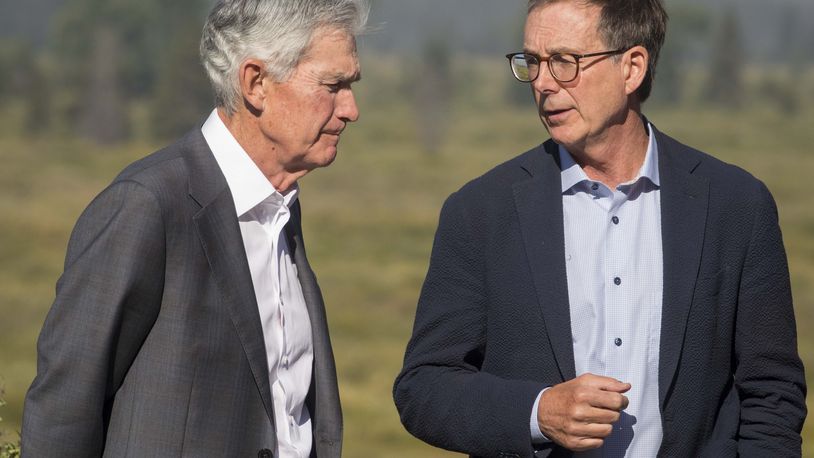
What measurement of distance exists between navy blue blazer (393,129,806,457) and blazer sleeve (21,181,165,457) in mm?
817

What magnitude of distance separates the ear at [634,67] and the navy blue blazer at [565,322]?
0.24 meters

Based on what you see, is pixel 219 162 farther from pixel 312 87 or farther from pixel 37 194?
pixel 37 194

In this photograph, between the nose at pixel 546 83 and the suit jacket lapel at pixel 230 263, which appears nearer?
the suit jacket lapel at pixel 230 263

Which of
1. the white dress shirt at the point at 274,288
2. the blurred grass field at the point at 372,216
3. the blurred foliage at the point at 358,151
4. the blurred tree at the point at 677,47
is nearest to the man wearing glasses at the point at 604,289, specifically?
the white dress shirt at the point at 274,288

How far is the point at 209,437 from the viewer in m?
2.96

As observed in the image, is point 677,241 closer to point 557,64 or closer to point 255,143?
point 557,64

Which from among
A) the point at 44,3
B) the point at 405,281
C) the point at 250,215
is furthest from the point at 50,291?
the point at 44,3

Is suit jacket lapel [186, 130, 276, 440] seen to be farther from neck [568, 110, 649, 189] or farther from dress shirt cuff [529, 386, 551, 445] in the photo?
neck [568, 110, 649, 189]

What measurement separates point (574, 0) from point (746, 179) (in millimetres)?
686

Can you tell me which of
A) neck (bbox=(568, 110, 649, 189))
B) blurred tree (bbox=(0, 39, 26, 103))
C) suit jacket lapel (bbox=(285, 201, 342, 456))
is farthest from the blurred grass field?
neck (bbox=(568, 110, 649, 189))

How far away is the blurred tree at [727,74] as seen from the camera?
292ft

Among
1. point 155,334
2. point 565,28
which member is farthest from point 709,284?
point 155,334

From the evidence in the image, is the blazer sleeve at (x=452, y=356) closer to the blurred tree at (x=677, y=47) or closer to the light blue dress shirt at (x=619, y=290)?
the light blue dress shirt at (x=619, y=290)

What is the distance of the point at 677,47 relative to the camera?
9262 centimetres
